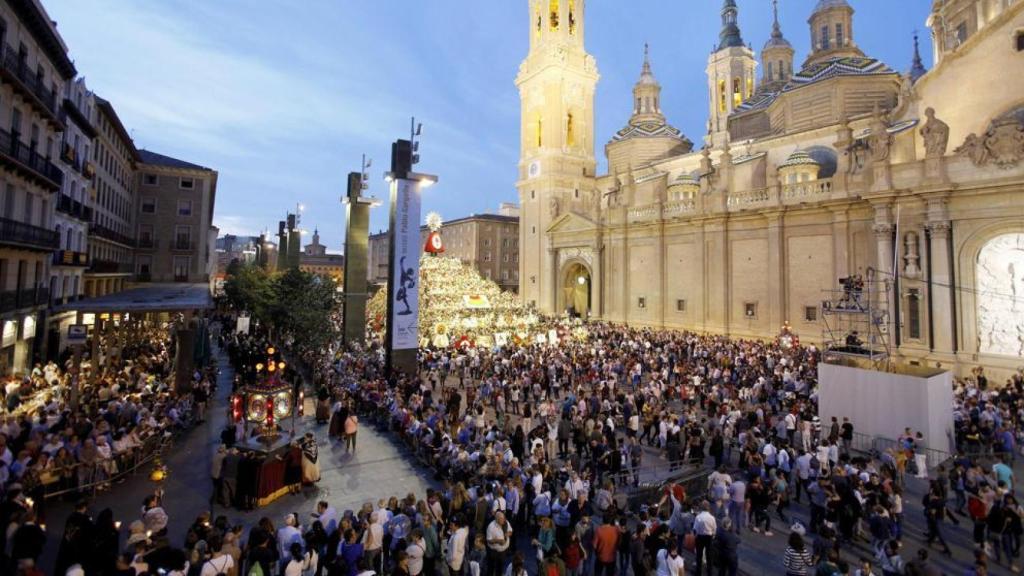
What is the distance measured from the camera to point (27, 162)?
1873 cm

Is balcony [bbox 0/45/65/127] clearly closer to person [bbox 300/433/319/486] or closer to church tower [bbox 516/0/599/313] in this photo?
person [bbox 300/433/319/486]

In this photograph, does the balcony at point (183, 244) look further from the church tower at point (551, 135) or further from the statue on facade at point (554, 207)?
the statue on facade at point (554, 207)

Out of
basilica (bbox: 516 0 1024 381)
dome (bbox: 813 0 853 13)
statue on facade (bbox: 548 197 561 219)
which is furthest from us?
statue on facade (bbox: 548 197 561 219)

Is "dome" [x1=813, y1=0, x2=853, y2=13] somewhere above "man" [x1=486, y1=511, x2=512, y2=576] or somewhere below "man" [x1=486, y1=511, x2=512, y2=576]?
above

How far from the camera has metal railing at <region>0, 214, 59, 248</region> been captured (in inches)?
679

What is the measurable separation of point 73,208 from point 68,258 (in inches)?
112

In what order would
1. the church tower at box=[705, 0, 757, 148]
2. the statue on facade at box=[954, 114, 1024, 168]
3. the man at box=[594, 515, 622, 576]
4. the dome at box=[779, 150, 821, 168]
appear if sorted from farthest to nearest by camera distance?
the church tower at box=[705, 0, 757, 148] → the dome at box=[779, 150, 821, 168] → the statue on facade at box=[954, 114, 1024, 168] → the man at box=[594, 515, 622, 576]

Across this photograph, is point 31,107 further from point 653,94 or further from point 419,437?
point 653,94

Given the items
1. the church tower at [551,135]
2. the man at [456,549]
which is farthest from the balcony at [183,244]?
the man at [456,549]

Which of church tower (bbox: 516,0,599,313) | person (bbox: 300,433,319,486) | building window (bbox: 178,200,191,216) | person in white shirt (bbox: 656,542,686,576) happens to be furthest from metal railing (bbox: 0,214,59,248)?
church tower (bbox: 516,0,599,313)

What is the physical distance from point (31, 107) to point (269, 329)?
17.9 meters

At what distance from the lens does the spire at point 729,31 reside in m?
62.3

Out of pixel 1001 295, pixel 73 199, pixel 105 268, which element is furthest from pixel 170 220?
pixel 1001 295

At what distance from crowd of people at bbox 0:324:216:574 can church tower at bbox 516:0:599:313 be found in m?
33.6
